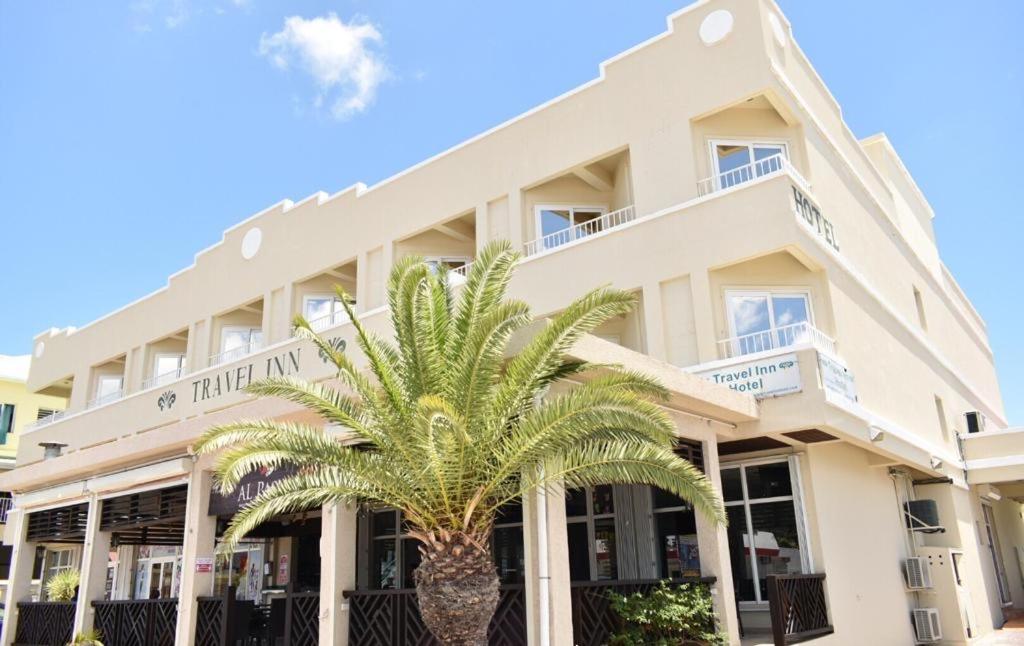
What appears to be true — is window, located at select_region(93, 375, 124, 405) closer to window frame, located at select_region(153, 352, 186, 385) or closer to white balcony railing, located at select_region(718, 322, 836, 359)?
window frame, located at select_region(153, 352, 186, 385)

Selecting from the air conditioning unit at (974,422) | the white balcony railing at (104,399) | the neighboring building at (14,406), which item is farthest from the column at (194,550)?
the neighboring building at (14,406)

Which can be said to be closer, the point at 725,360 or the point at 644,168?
the point at 725,360

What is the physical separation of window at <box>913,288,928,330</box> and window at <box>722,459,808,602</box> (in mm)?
10418

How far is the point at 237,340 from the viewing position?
25.0 m

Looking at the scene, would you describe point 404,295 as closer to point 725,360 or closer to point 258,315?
point 725,360

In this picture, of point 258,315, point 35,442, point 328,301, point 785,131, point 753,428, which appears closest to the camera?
point 753,428

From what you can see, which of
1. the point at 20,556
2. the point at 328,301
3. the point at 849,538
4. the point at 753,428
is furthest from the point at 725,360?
the point at 20,556

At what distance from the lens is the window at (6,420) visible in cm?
3781

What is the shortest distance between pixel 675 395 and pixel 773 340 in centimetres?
452

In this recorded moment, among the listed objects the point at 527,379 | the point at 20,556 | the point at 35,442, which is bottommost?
the point at 20,556

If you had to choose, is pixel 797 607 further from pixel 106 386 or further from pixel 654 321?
pixel 106 386

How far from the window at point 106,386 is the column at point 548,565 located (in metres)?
23.1

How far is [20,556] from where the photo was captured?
58.1 feet

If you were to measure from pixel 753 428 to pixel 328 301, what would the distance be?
13551mm
